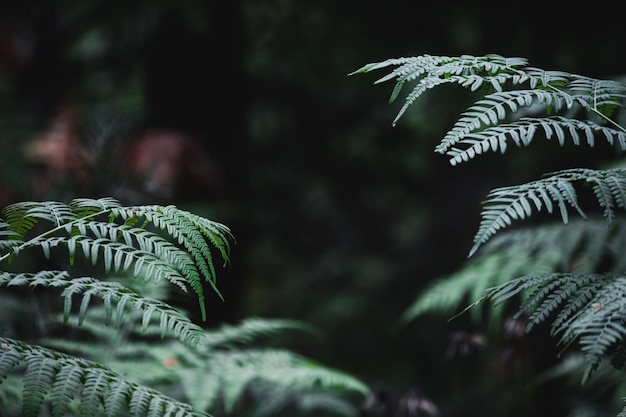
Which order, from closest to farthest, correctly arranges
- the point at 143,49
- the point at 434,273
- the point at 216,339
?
the point at 216,339
the point at 143,49
the point at 434,273

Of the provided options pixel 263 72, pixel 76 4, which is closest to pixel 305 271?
pixel 263 72

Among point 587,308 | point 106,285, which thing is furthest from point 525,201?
point 106,285

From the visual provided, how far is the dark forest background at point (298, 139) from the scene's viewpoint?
8.80 feet

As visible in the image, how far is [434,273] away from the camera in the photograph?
4027 millimetres

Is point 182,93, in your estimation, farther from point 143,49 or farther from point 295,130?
point 295,130

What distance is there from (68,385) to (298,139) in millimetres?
3582

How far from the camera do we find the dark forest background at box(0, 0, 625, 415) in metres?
2.68

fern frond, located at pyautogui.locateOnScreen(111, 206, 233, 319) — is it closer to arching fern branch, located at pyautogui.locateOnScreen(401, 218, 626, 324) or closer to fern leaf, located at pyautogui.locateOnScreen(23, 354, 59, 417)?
fern leaf, located at pyautogui.locateOnScreen(23, 354, 59, 417)

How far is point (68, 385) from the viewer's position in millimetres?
781

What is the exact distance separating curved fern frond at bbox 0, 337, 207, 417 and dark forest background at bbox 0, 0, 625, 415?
110 centimetres

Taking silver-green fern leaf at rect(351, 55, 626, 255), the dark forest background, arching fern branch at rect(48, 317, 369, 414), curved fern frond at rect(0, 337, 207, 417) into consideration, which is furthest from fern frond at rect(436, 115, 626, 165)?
the dark forest background

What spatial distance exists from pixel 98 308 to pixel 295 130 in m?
2.75

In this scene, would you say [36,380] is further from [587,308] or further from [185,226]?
[587,308]

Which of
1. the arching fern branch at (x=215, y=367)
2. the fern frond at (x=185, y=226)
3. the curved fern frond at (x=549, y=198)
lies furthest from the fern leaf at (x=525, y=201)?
the arching fern branch at (x=215, y=367)
